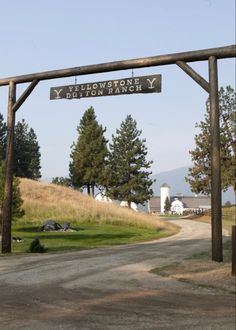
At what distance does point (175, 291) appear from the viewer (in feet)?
24.1

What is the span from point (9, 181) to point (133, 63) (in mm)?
5411

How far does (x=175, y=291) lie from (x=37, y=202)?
34.8 meters

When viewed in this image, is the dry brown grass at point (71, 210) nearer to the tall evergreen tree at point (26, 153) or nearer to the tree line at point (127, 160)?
the tree line at point (127, 160)

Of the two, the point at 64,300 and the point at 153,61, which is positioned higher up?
the point at 153,61

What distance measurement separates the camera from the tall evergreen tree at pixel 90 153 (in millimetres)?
63188

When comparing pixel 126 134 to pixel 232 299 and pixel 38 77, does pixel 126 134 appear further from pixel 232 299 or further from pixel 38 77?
pixel 232 299

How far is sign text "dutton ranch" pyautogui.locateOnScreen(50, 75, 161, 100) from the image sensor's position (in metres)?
12.4

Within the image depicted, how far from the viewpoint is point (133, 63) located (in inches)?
481

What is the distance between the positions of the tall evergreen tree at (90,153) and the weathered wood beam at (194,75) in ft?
170

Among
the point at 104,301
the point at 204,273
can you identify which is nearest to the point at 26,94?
the point at 204,273

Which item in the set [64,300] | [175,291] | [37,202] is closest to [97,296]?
[64,300]

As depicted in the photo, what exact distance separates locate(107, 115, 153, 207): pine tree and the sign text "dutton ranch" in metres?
50.8

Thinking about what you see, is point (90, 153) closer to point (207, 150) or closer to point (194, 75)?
point (207, 150)

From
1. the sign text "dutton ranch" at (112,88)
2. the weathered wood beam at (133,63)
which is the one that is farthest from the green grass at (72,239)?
the weathered wood beam at (133,63)
